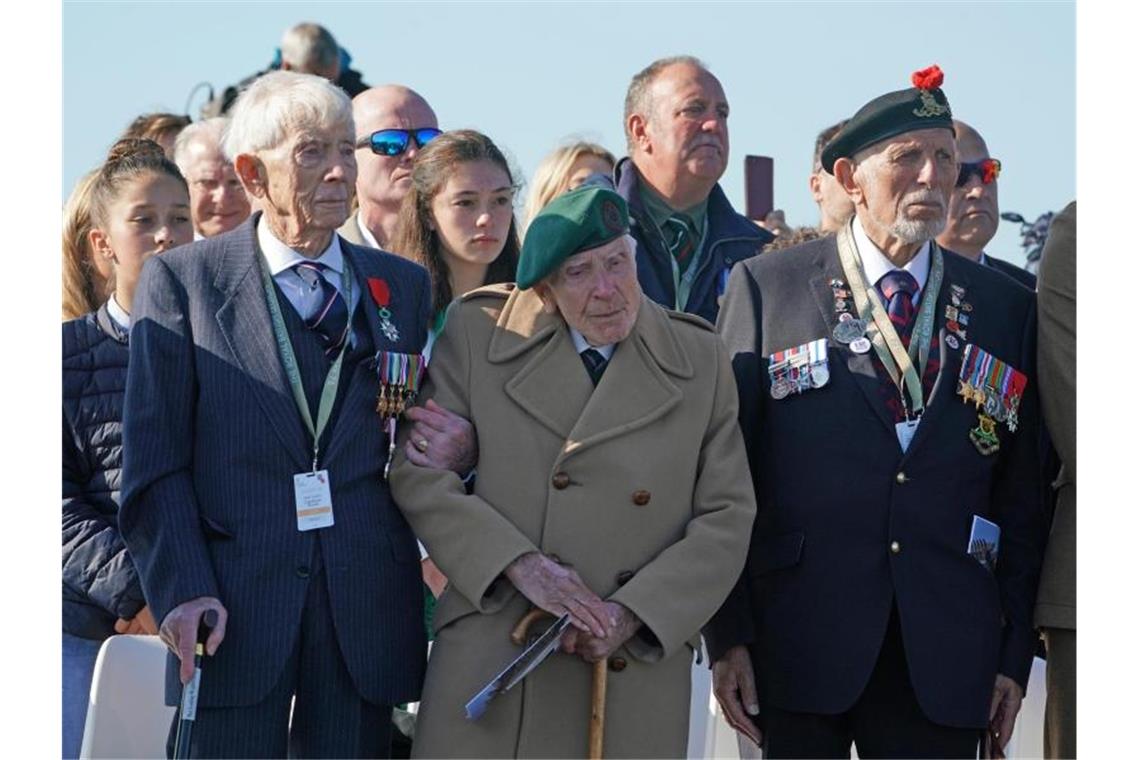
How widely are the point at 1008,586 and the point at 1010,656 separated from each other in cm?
19

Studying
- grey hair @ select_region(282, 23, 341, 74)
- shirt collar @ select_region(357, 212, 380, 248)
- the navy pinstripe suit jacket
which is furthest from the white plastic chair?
grey hair @ select_region(282, 23, 341, 74)

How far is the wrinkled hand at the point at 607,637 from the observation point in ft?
15.5

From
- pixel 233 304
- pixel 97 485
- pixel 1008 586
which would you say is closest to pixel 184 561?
pixel 233 304

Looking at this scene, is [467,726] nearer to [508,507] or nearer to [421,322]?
[508,507]

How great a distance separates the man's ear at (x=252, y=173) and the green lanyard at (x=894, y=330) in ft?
5.26

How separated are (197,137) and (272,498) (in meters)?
3.09

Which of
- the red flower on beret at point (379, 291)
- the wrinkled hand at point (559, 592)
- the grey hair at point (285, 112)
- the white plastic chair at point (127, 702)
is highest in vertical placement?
the grey hair at point (285, 112)

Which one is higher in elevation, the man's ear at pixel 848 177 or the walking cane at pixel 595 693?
the man's ear at pixel 848 177

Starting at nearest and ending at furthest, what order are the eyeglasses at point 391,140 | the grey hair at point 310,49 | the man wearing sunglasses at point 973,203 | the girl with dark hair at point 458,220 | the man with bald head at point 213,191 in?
the girl with dark hair at point 458,220 → the eyeglasses at point 391,140 → the man with bald head at point 213,191 → the man wearing sunglasses at point 973,203 → the grey hair at point 310,49

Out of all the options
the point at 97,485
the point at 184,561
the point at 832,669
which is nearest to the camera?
the point at 184,561

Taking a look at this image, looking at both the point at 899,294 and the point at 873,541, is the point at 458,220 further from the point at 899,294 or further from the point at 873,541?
the point at 873,541

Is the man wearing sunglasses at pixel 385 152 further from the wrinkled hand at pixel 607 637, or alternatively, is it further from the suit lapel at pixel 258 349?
the wrinkled hand at pixel 607 637

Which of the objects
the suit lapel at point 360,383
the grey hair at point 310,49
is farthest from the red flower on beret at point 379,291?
the grey hair at point 310,49

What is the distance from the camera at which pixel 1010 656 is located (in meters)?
5.06
